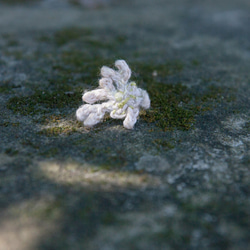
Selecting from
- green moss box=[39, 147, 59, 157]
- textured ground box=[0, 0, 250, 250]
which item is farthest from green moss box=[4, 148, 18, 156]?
green moss box=[39, 147, 59, 157]

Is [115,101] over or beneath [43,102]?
over

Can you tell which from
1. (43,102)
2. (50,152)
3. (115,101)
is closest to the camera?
(50,152)

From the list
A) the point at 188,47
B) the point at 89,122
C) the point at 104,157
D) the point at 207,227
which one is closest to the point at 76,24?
the point at 188,47

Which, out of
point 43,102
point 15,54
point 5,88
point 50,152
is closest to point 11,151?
point 50,152

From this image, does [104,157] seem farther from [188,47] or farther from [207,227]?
[188,47]

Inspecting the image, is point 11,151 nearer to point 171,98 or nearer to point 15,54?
point 171,98

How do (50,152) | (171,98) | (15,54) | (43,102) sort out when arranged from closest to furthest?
1. (50,152)
2. (43,102)
3. (171,98)
4. (15,54)

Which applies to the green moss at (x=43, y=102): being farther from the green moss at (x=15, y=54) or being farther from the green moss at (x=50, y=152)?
the green moss at (x=15, y=54)

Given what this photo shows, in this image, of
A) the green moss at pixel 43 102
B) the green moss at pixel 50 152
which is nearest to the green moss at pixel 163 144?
the green moss at pixel 50 152
